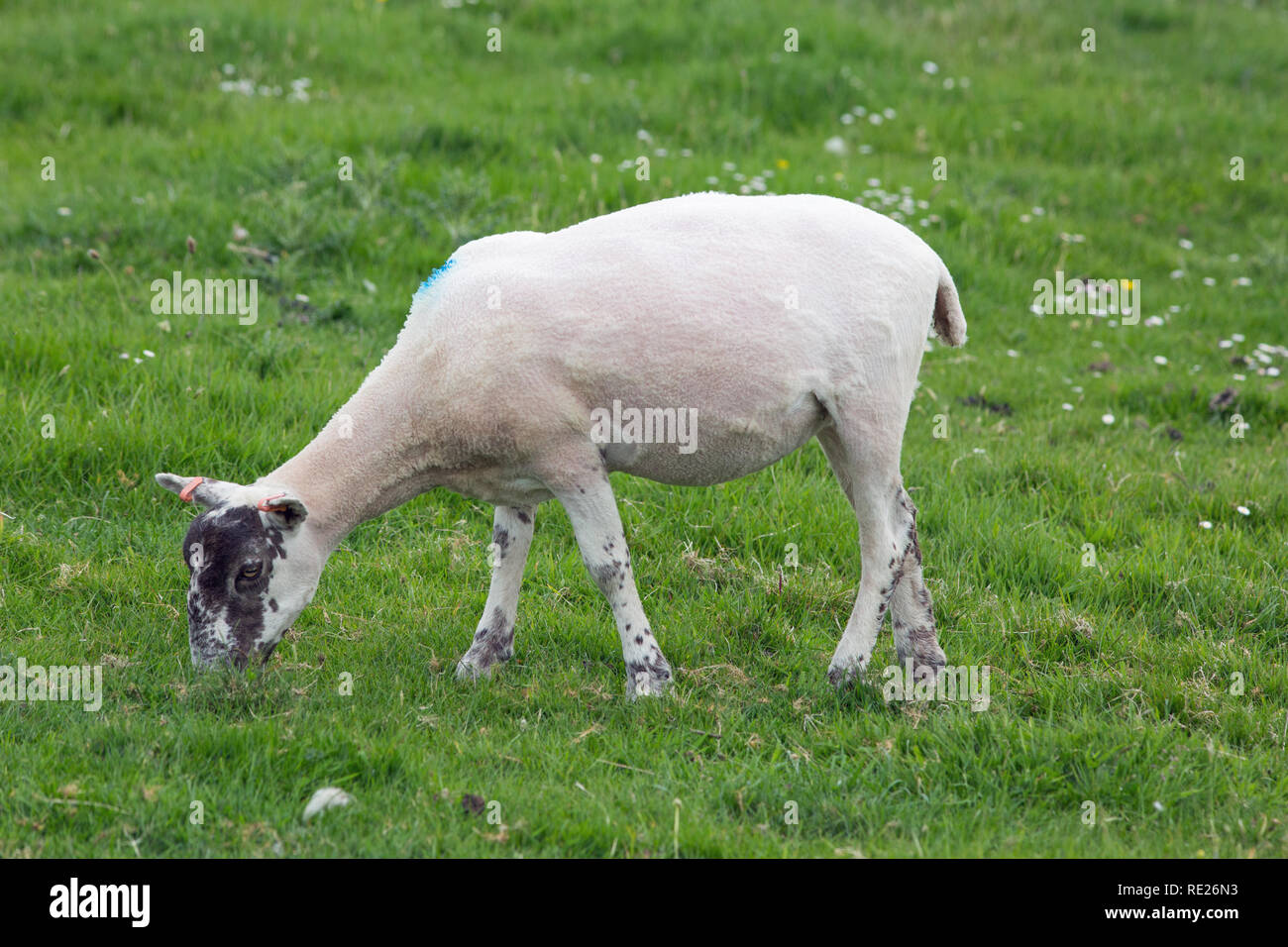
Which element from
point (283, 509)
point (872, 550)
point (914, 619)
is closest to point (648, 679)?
point (872, 550)

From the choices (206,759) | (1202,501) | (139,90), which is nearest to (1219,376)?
(1202,501)

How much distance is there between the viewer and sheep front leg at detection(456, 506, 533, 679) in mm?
6074

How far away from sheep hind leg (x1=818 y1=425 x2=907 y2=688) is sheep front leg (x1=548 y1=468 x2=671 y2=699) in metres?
0.84

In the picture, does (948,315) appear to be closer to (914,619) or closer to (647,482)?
(914,619)

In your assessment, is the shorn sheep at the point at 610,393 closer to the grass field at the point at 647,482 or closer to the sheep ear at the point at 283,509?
the sheep ear at the point at 283,509

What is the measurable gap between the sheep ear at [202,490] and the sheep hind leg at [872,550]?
2.64m

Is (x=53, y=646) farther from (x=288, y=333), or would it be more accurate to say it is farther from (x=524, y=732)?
(x=288, y=333)

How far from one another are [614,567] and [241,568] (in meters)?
1.53

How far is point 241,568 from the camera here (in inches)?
206

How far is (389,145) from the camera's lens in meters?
10.9

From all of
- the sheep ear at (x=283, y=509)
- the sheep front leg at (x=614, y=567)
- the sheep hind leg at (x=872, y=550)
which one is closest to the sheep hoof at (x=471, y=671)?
the sheep front leg at (x=614, y=567)

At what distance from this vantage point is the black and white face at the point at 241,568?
17.1ft

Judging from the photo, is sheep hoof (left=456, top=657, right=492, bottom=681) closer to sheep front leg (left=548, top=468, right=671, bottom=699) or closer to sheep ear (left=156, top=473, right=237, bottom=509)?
sheep front leg (left=548, top=468, right=671, bottom=699)
